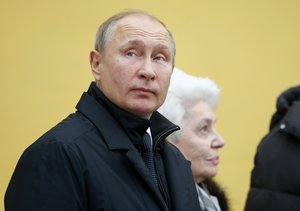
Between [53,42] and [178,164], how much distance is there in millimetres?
1279

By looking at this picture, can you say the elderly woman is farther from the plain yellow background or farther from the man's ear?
the man's ear

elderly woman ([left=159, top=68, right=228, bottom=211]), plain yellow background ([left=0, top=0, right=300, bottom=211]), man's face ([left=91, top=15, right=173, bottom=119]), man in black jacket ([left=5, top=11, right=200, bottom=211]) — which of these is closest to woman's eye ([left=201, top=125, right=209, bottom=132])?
elderly woman ([left=159, top=68, right=228, bottom=211])

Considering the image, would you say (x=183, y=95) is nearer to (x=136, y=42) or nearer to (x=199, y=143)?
(x=199, y=143)

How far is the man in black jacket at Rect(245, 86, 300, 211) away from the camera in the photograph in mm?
1137

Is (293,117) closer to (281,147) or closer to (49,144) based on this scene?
(281,147)

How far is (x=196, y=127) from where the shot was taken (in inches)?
86.1

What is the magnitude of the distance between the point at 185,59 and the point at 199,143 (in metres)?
0.81

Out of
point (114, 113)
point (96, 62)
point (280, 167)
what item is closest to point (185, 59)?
point (96, 62)

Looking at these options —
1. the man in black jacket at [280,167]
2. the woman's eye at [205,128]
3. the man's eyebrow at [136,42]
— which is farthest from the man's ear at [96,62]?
the woman's eye at [205,128]

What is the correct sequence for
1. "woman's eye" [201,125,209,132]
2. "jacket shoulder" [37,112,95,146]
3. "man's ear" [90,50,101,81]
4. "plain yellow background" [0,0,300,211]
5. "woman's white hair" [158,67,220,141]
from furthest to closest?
1. "plain yellow background" [0,0,300,211]
2. "woman's eye" [201,125,209,132]
3. "woman's white hair" [158,67,220,141]
4. "man's ear" [90,50,101,81]
5. "jacket shoulder" [37,112,95,146]

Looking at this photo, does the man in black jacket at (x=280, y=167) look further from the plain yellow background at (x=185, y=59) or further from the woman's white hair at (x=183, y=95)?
the plain yellow background at (x=185, y=59)

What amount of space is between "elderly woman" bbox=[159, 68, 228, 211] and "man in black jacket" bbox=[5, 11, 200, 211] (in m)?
0.53

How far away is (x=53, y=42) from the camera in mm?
2594

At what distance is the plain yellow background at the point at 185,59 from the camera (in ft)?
8.29
